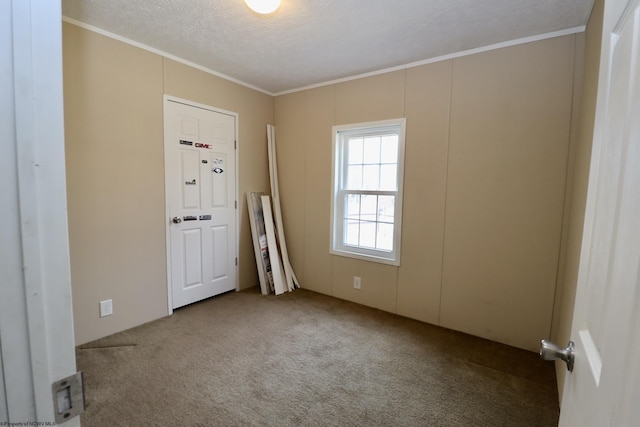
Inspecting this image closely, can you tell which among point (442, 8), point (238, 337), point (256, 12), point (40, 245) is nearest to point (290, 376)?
point (238, 337)

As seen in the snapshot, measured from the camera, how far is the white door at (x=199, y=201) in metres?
2.97

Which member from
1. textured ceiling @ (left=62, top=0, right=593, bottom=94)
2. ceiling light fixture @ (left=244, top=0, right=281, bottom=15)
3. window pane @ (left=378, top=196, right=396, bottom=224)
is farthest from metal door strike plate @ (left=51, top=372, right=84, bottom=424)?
window pane @ (left=378, top=196, right=396, bottom=224)

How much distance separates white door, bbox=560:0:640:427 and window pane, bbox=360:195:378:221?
8.27 feet

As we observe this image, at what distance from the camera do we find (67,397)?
0.54m

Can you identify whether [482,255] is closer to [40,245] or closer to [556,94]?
[556,94]

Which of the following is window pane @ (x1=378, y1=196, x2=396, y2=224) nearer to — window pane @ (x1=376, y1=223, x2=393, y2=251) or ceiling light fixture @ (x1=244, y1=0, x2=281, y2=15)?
window pane @ (x1=376, y1=223, x2=393, y2=251)

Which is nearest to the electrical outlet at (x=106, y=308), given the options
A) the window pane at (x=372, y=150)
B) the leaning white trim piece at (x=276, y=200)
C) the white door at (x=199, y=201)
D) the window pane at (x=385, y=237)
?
the white door at (x=199, y=201)

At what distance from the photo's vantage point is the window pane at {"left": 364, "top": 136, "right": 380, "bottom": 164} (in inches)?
129

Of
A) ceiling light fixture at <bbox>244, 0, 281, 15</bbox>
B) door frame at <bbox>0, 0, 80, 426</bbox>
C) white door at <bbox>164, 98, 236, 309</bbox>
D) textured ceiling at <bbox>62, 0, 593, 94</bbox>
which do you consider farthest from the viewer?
white door at <bbox>164, 98, 236, 309</bbox>

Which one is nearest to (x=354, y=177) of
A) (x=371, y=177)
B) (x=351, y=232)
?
(x=371, y=177)

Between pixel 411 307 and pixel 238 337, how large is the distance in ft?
5.70

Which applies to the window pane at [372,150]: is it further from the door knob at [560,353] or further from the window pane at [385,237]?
the door knob at [560,353]

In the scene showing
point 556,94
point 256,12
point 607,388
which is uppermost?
point 256,12

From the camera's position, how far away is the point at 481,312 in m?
2.67
